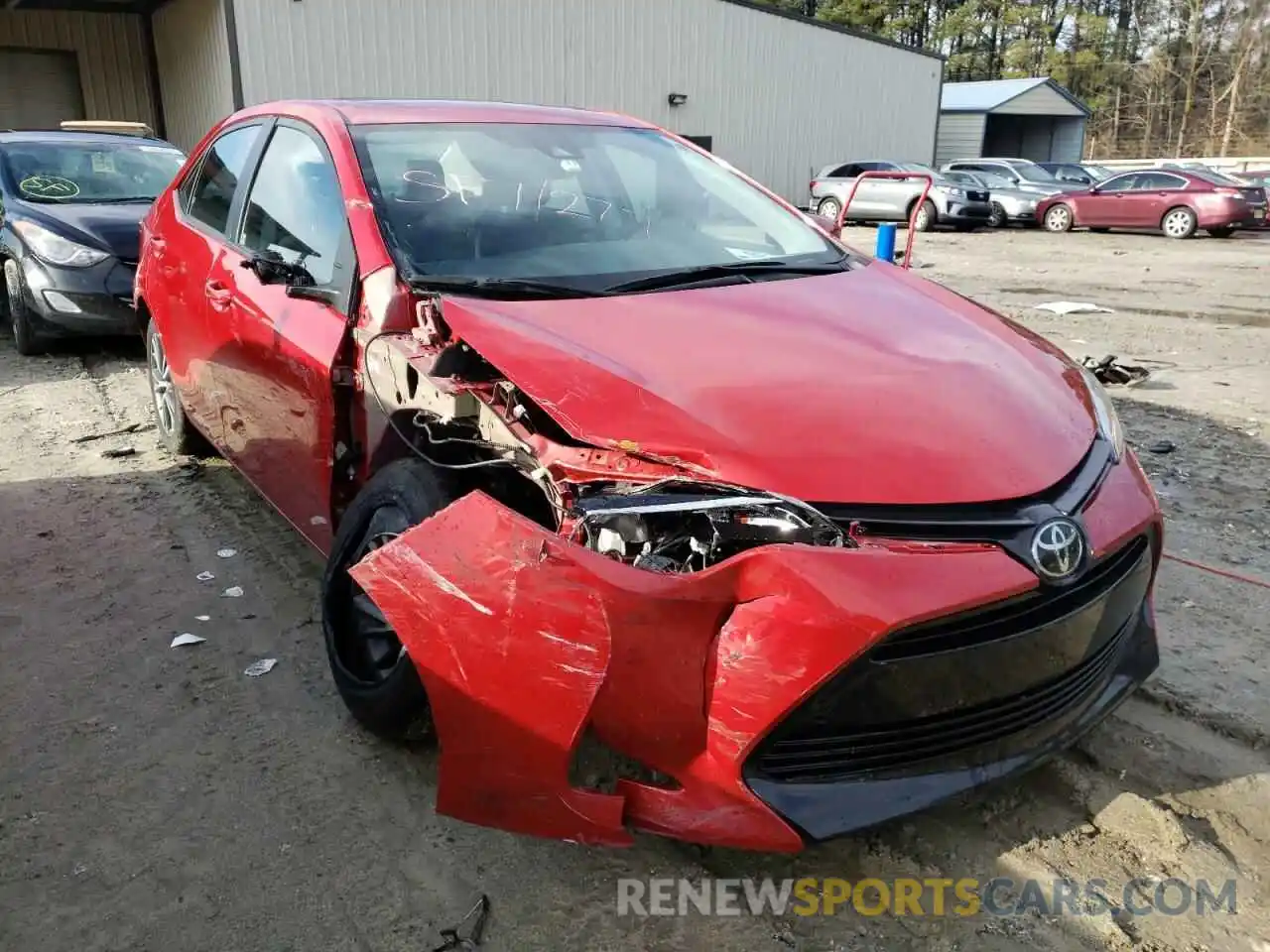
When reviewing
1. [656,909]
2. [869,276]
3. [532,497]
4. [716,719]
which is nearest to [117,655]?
[532,497]

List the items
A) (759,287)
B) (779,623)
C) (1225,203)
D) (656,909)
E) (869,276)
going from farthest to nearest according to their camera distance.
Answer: (1225,203) → (869,276) → (759,287) → (656,909) → (779,623)

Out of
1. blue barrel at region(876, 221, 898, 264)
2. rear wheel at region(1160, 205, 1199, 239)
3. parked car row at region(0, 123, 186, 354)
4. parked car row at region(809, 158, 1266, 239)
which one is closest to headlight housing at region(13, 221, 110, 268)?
parked car row at region(0, 123, 186, 354)

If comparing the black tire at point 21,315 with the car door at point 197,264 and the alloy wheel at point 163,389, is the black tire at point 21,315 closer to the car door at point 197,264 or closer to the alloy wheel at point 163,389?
the alloy wheel at point 163,389

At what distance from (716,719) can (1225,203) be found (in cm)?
2028

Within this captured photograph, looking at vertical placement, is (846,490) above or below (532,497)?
above

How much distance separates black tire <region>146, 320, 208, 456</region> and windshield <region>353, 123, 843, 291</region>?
85.7 inches

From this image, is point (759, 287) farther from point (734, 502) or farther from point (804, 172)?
point (804, 172)

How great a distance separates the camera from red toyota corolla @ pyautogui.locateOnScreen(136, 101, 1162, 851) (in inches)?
74.7

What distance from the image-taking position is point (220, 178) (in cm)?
410

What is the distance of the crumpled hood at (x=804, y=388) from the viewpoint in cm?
203

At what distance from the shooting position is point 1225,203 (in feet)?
60.1

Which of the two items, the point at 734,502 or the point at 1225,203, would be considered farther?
the point at 1225,203

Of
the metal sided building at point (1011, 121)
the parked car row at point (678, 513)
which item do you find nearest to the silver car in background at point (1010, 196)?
the metal sided building at point (1011, 121)

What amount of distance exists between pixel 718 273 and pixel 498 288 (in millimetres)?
703
